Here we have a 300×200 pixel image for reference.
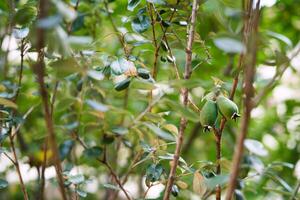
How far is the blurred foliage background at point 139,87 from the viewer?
24.3 inches

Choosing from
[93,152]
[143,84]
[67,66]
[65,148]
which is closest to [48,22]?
[67,66]

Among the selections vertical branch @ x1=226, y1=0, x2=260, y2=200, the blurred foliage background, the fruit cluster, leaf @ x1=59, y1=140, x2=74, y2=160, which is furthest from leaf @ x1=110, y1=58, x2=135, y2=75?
leaf @ x1=59, y1=140, x2=74, y2=160

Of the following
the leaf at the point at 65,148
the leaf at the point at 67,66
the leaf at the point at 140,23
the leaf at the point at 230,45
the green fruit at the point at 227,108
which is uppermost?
the leaf at the point at 230,45

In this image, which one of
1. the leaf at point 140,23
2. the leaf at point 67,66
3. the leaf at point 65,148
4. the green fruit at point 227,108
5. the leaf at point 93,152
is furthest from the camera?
the leaf at point 65,148

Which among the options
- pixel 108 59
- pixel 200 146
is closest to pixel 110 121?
pixel 108 59

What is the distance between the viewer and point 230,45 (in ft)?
1.63

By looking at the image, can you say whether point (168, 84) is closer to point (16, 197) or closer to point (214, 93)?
point (214, 93)

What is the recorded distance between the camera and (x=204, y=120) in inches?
26.3

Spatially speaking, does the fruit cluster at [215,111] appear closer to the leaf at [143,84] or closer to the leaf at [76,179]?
the leaf at [143,84]

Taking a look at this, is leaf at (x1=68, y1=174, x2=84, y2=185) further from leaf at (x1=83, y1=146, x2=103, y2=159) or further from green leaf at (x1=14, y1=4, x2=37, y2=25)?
green leaf at (x1=14, y1=4, x2=37, y2=25)

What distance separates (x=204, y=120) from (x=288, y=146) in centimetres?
103

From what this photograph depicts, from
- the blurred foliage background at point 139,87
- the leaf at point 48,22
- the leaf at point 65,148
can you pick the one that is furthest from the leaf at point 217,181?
the leaf at point 65,148

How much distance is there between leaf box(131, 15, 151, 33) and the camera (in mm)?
792

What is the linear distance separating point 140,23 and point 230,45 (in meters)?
0.33
